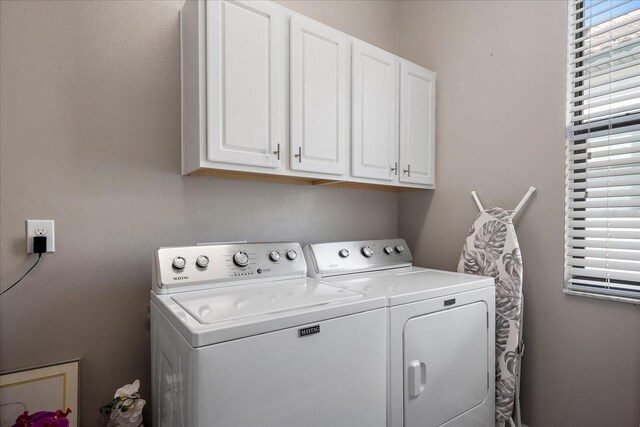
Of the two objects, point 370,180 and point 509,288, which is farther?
point 370,180

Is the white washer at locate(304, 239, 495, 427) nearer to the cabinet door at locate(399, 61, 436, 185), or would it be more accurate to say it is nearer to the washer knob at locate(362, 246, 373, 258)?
the washer knob at locate(362, 246, 373, 258)

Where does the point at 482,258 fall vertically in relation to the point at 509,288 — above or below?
above

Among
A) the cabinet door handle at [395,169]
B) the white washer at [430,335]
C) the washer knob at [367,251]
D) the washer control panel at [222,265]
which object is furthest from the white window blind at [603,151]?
the washer control panel at [222,265]

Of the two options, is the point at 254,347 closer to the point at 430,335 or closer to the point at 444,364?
the point at 430,335

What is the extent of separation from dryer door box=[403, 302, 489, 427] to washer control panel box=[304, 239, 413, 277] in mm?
522

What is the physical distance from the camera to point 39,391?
138 cm

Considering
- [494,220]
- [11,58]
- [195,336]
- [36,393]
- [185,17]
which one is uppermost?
[185,17]

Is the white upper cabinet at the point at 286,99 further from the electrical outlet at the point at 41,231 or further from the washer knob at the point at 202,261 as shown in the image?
the electrical outlet at the point at 41,231

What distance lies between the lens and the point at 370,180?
6.57ft

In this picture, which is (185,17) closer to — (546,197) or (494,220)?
(494,220)

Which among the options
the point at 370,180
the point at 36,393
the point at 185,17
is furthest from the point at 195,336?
the point at 185,17

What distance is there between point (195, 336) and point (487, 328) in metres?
1.44

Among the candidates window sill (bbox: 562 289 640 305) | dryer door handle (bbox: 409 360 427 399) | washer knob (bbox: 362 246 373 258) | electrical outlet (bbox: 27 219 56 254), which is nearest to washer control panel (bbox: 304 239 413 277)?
washer knob (bbox: 362 246 373 258)

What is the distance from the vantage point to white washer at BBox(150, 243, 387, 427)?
0.99 meters
